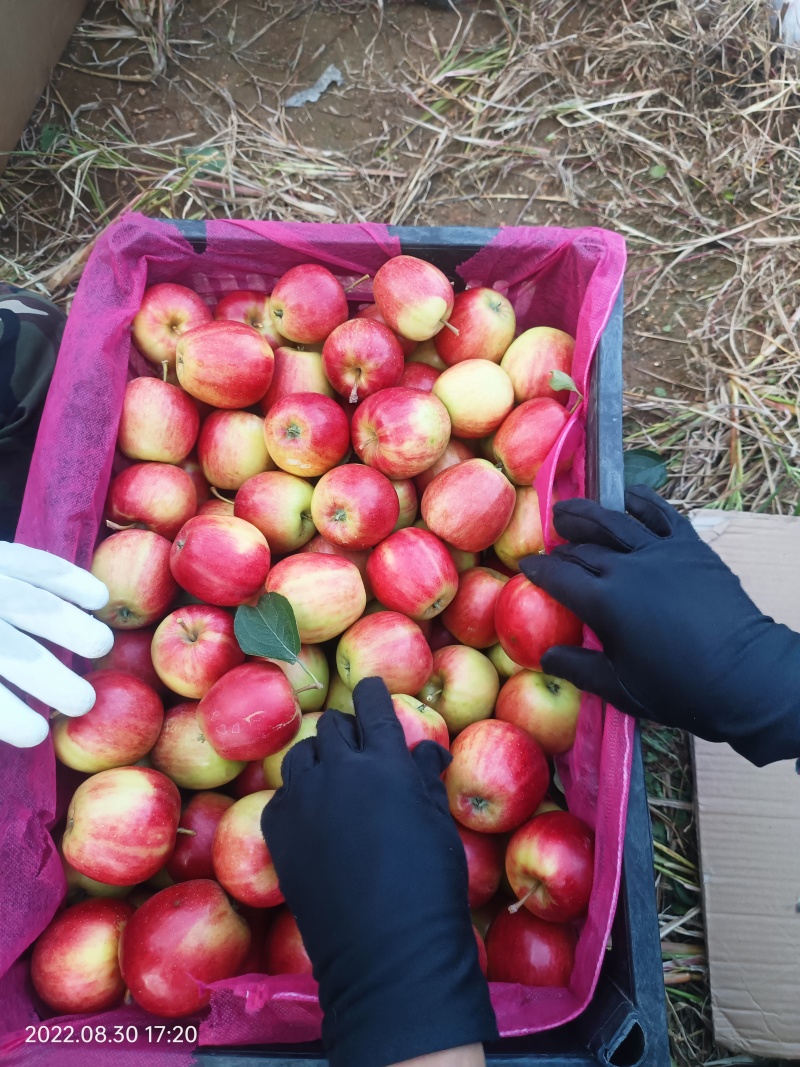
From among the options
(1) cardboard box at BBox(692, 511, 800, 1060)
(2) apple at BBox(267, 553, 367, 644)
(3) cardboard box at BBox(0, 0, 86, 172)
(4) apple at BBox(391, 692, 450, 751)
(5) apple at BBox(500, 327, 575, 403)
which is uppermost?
(3) cardboard box at BBox(0, 0, 86, 172)

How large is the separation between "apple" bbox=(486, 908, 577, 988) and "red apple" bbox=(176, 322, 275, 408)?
1352 millimetres

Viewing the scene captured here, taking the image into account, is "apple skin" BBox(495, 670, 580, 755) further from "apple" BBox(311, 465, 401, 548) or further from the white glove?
the white glove

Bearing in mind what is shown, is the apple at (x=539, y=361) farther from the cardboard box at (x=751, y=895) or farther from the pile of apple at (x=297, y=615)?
the cardboard box at (x=751, y=895)

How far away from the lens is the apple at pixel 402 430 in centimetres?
Answer: 160

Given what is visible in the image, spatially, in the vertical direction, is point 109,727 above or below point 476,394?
below

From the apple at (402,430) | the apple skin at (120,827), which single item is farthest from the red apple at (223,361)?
the apple skin at (120,827)

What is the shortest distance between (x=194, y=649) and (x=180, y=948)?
0.57 metres

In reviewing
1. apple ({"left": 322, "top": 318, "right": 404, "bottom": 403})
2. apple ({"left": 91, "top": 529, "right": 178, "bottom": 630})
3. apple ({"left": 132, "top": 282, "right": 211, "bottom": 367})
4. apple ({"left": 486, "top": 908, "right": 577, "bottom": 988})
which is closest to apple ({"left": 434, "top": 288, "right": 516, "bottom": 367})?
apple ({"left": 322, "top": 318, "right": 404, "bottom": 403})

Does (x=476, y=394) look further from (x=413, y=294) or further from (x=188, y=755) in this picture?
(x=188, y=755)

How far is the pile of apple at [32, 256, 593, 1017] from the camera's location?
1.40m

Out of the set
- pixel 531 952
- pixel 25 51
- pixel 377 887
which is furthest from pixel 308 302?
pixel 25 51

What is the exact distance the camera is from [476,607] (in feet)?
5.54

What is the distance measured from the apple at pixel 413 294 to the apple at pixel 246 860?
3.75 ft

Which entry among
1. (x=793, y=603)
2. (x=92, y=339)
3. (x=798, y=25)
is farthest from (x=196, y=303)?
(x=798, y=25)
